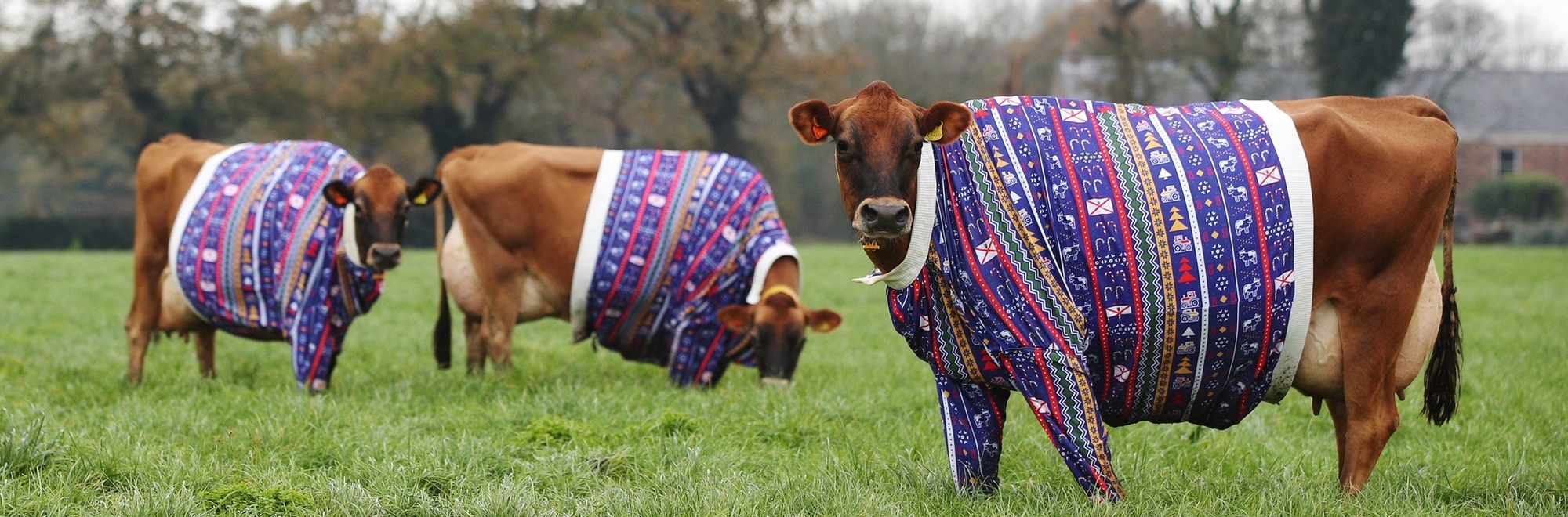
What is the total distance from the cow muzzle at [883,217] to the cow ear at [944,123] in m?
0.27

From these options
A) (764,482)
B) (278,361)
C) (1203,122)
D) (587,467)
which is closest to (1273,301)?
(1203,122)

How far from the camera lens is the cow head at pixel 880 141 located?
3.80 meters

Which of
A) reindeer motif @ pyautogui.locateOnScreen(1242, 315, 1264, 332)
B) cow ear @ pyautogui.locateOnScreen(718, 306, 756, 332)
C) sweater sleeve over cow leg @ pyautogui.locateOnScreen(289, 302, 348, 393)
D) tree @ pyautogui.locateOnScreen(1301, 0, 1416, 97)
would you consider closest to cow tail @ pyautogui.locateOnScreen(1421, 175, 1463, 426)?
reindeer motif @ pyautogui.locateOnScreen(1242, 315, 1264, 332)

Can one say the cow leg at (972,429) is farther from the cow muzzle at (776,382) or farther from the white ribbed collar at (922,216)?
the cow muzzle at (776,382)

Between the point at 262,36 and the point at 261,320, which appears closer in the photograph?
the point at 261,320

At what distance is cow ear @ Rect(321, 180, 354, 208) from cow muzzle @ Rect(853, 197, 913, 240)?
4.44m

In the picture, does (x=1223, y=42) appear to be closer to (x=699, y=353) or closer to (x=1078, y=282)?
(x=699, y=353)

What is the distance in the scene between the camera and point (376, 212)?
7289mm

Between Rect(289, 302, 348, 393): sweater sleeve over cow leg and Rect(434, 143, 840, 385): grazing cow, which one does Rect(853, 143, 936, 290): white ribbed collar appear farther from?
Rect(289, 302, 348, 393): sweater sleeve over cow leg

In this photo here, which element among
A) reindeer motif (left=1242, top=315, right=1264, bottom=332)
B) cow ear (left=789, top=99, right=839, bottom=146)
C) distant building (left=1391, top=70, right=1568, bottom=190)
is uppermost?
cow ear (left=789, top=99, right=839, bottom=146)

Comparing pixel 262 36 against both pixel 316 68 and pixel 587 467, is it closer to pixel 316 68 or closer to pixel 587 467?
pixel 316 68

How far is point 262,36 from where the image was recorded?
36.0 metres

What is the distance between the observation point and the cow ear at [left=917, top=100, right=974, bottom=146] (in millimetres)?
3863

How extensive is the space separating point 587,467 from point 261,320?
353cm
